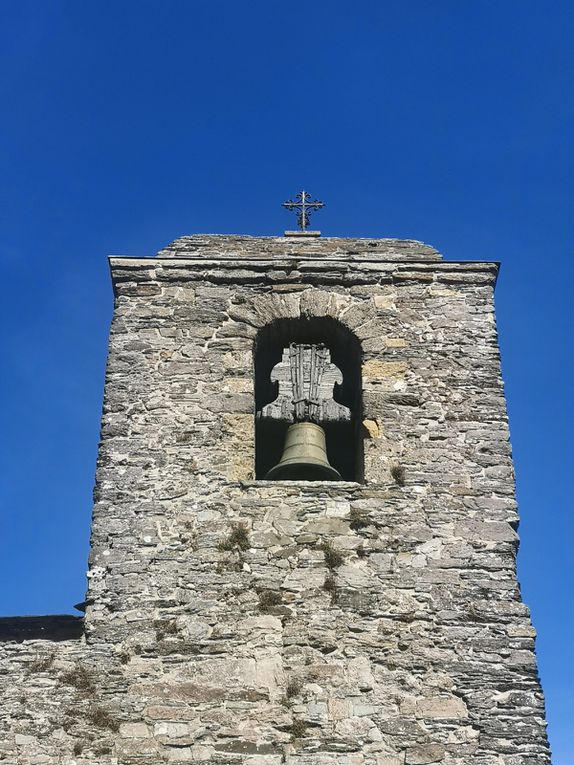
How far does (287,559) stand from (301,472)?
0.82m

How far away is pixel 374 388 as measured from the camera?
9586 millimetres

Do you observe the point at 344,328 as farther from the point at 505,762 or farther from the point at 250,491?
the point at 505,762

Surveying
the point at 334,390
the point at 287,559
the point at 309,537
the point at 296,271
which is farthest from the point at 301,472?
the point at 296,271

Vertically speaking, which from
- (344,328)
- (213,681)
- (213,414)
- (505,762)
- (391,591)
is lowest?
(505,762)

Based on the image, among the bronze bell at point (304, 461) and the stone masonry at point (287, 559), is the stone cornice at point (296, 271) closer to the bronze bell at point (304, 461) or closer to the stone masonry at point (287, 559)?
the stone masonry at point (287, 559)

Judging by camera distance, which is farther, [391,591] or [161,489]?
[161,489]

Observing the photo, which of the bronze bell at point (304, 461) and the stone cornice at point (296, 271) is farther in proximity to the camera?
the stone cornice at point (296, 271)

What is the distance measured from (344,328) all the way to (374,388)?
716 mm

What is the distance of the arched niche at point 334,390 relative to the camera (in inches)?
381

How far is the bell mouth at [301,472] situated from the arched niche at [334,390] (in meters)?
0.35

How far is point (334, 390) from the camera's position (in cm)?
991

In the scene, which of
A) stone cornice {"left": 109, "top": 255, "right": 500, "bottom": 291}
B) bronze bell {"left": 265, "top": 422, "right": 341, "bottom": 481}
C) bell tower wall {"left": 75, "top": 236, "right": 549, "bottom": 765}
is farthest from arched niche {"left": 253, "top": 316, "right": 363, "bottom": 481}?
stone cornice {"left": 109, "top": 255, "right": 500, "bottom": 291}

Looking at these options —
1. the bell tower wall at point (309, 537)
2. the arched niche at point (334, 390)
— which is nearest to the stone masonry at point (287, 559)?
the bell tower wall at point (309, 537)

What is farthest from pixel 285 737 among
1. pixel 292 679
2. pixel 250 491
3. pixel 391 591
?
pixel 250 491
